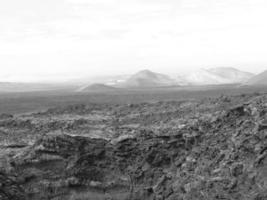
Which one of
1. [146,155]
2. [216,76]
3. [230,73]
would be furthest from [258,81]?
[230,73]

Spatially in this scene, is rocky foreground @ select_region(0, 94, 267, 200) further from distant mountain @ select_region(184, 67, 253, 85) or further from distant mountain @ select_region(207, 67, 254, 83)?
distant mountain @ select_region(207, 67, 254, 83)

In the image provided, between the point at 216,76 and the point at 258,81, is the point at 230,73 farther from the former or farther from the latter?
the point at 258,81

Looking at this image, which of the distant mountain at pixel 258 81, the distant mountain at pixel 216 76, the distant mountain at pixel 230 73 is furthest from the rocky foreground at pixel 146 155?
the distant mountain at pixel 230 73

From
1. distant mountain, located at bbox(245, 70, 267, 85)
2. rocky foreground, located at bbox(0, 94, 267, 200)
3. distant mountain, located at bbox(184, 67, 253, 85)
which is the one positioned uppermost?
distant mountain, located at bbox(184, 67, 253, 85)

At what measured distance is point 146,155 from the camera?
14.2 meters

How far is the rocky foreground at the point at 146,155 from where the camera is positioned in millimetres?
12062

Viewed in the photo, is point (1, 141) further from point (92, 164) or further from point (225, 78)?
point (225, 78)

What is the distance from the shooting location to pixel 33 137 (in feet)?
52.4

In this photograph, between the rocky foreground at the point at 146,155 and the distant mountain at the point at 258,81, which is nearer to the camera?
the rocky foreground at the point at 146,155

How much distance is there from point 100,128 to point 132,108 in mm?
2603

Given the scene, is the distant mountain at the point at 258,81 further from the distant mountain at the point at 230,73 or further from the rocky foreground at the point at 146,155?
the rocky foreground at the point at 146,155

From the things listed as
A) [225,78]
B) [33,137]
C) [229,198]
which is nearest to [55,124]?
[33,137]

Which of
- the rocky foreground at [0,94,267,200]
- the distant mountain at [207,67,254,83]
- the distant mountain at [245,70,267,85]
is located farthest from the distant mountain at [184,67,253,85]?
the rocky foreground at [0,94,267,200]

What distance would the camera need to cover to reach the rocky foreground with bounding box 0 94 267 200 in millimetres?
12062
